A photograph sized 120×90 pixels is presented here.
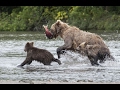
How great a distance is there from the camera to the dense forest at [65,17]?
140ft

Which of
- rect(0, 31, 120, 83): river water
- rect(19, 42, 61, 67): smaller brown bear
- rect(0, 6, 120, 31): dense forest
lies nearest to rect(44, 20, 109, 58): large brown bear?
rect(0, 31, 120, 83): river water

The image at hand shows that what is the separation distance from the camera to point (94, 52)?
1384cm

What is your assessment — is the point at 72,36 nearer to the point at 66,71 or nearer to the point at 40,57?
the point at 40,57

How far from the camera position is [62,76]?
1134 cm

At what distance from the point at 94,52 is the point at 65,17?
113ft

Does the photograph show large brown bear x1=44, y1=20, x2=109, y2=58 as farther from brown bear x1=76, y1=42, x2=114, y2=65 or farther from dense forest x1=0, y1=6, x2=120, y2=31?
dense forest x1=0, y1=6, x2=120, y2=31

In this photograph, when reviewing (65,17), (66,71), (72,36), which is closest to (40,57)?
(66,71)

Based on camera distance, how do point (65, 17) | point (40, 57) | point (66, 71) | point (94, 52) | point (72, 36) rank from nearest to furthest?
point (66, 71) < point (40, 57) < point (94, 52) < point (72, 36) < point (65, 17)

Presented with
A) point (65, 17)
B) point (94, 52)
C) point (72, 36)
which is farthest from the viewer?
point (65, 17)

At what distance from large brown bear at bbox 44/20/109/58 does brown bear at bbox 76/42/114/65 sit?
20cm

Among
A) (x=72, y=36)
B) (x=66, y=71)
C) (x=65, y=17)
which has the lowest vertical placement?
(x=66, y=71)

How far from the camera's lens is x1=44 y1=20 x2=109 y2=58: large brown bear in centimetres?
1431

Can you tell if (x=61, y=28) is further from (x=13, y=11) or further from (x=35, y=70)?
(x=13, y=11)
